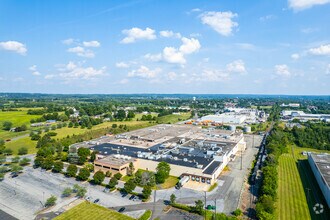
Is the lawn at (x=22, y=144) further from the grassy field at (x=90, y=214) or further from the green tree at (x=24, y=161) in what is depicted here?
the grassy field at (x=90, y=214)

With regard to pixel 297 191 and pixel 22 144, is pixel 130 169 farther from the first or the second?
pixel 22 144

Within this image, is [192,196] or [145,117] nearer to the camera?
[192,196]

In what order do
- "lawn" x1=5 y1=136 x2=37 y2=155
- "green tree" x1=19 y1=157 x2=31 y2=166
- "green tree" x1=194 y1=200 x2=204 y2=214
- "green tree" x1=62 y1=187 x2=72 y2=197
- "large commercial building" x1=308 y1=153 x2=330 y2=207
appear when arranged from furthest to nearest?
"lawn" x1=5 y1=136 x2=37 y2=155
"green tree" x1=19 y1=157 x2=31 y2=166
"green tree" x1=62 y1=187 x2=72 y2=197
"large commercial building" x1=308 y1=153 x2=330 y2=207
"green tree" x1=194 y1=200 x2=204 y2=214

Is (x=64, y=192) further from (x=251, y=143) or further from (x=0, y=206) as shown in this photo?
(x=251, y=143)

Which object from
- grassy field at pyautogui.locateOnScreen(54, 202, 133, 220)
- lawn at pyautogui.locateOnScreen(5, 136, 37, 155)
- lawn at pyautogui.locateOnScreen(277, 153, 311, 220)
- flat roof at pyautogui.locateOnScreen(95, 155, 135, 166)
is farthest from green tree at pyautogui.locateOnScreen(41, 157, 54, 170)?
lawn at pyautogui.locateOnScreen(277, 153, 311, 220)

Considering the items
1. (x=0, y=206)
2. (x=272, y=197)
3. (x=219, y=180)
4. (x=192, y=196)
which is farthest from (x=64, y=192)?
(x=272, y=197)

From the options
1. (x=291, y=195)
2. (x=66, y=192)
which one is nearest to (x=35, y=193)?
(x=66, y=192)

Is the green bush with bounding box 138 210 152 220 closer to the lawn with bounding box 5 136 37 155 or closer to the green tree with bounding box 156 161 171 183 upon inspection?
the green tree with bounding box 156 161 171 183
